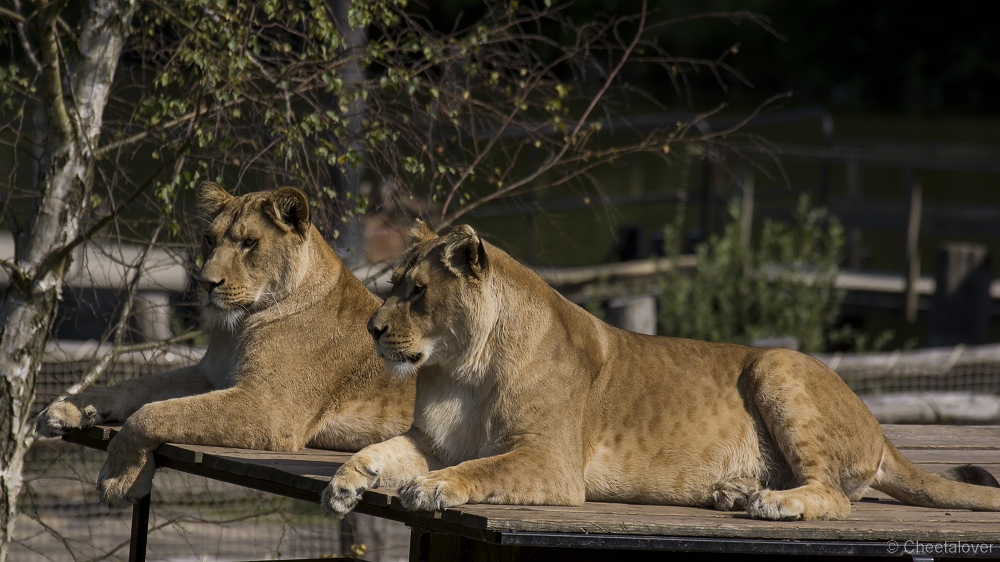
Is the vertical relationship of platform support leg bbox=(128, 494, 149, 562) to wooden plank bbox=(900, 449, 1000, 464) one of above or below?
below

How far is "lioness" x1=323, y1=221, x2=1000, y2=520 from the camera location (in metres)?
3.56

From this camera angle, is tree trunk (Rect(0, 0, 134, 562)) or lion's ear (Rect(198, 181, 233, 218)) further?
tree trunk (Rect(0, 0, 134, 562))

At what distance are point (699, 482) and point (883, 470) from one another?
2.42ft

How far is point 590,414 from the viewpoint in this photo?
3859mm

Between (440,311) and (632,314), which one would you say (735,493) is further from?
(632,314)

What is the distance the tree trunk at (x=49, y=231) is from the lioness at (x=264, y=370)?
1.62 feet

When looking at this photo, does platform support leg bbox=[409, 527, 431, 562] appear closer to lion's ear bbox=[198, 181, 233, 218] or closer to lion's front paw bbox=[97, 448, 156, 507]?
lion's front paw bbox=[97, 448, 156, 507]

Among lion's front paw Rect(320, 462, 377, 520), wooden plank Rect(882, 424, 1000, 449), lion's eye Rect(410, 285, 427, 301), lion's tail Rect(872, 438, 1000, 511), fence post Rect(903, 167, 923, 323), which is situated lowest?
lion's front paw Rect(320, 462, 377, 520)

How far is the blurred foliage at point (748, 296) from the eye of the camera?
9.81m

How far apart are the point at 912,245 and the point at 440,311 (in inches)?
366

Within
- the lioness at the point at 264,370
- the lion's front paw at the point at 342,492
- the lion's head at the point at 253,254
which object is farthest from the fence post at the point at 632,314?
the lion's front paw at the point at 342,492

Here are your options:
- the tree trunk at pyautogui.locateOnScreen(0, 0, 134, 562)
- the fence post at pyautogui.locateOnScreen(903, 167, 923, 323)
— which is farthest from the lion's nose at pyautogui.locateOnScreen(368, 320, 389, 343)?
the fence post at pyautogui.locateOnScreen(903, 167, 923, 323)

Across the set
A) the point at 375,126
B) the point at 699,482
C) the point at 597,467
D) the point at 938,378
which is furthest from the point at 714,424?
the point at 938,378

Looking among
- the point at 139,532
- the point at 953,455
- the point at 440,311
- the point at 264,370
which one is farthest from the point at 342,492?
the point at 953,455
